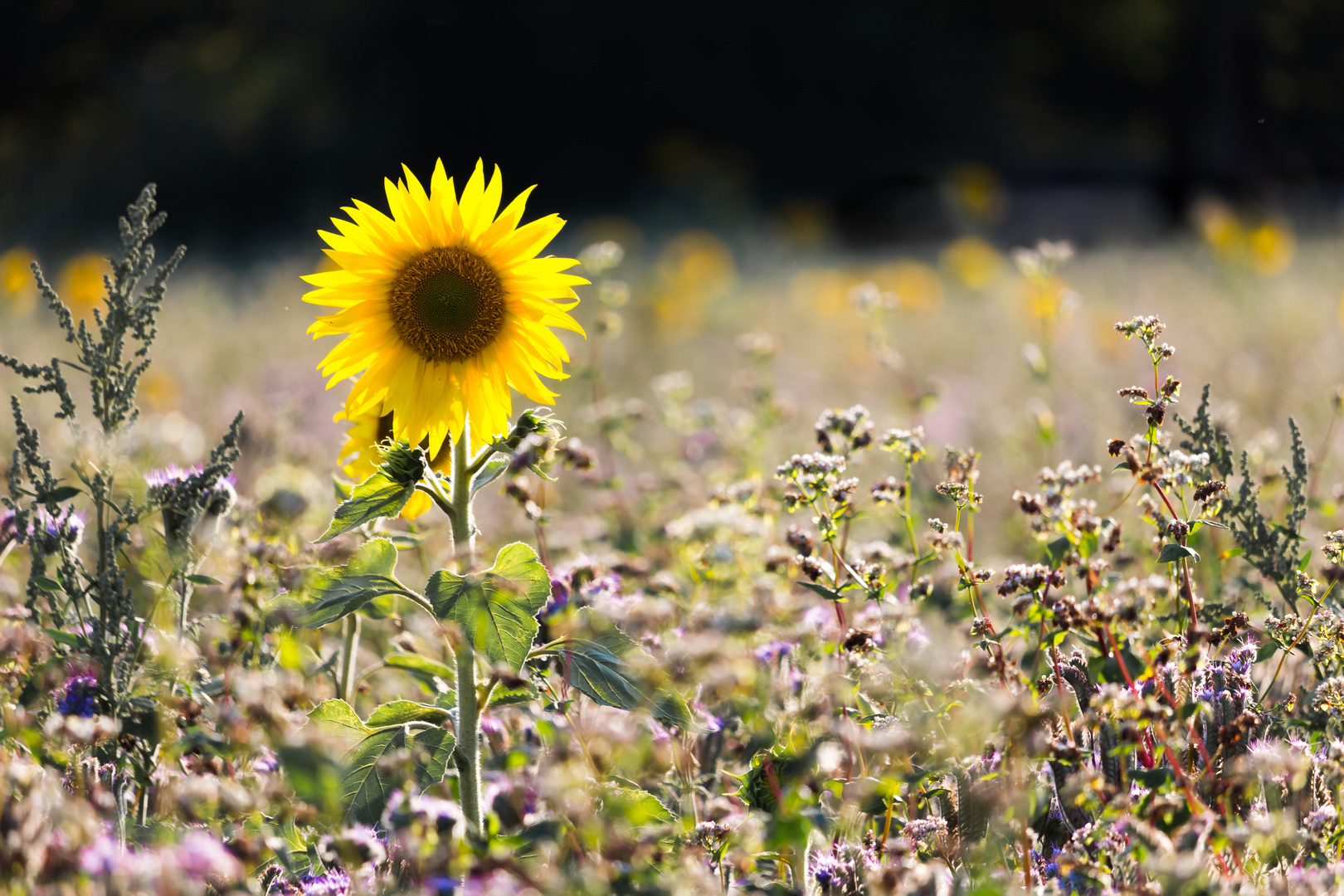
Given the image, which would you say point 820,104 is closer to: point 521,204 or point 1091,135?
point 1091,135

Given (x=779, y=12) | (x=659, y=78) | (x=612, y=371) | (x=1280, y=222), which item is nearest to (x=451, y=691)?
(x=612, y=371)

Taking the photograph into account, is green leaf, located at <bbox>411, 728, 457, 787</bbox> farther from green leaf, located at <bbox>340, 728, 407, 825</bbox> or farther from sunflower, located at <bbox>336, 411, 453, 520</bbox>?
sunflower, located at <bbox>336, 411, 453, 520</bbox>

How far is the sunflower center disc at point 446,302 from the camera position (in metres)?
1.65

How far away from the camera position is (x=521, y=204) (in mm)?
1582

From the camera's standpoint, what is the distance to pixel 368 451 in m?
1.73

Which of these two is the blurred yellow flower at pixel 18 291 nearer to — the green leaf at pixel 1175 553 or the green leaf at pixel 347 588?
the green leaf at pixel 347 588

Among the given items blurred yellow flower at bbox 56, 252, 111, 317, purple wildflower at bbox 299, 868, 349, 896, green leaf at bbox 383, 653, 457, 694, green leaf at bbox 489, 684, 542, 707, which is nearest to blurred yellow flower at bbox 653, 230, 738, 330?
blurred yellow flower at bbox 56, 252, 111, 317

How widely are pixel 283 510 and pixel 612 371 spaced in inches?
155

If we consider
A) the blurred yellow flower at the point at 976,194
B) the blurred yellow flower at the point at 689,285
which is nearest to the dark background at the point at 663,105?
the blurred yellow flower at the point at 976,194

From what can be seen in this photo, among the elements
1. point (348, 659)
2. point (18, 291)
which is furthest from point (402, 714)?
point (18, 291)

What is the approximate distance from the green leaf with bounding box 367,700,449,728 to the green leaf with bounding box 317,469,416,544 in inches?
10.6

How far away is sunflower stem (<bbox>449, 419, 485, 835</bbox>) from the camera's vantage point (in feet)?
4.84

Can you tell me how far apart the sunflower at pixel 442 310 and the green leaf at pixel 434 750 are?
44 cm

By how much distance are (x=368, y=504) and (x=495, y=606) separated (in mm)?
253
